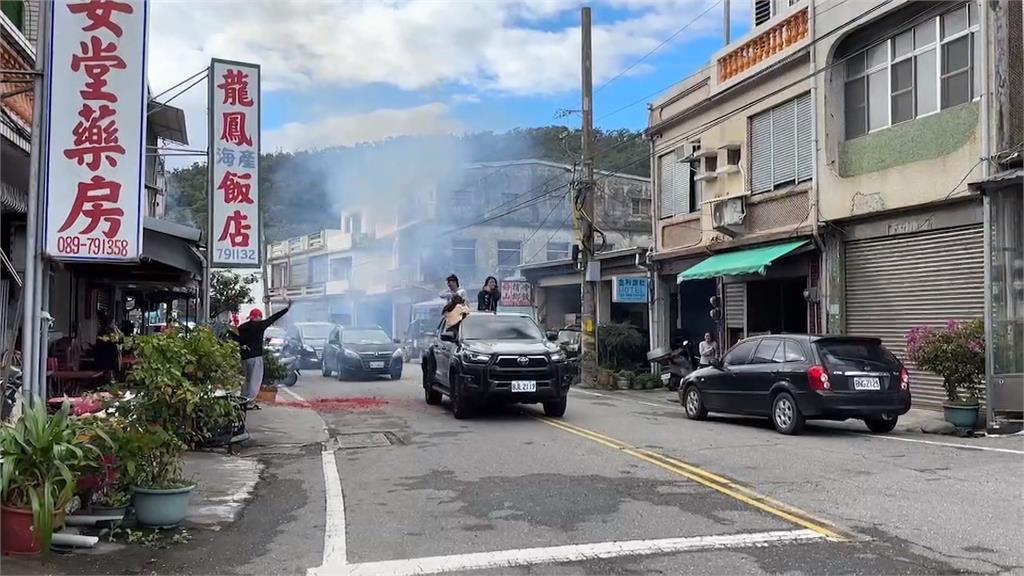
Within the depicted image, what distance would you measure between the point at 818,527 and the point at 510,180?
37213 millimetres

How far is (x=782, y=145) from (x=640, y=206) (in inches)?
1078

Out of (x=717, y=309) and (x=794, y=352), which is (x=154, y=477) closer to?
(x=794, y=352)

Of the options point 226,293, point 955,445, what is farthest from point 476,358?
point 226,293

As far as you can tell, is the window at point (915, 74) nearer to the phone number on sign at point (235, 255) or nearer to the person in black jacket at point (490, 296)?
the person in black jacket at point (490, 296)

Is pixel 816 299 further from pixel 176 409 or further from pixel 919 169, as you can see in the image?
pixel 176 409

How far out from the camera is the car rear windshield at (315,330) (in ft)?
93.4

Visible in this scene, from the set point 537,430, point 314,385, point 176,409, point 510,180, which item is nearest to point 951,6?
point 537,430

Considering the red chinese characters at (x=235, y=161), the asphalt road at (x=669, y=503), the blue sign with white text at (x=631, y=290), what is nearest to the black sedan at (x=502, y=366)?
the asphalt road at (x=669, y=503)

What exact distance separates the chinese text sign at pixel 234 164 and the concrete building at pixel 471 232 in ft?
90.0

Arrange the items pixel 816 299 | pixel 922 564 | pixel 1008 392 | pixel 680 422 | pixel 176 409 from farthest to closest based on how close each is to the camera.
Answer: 1. pixel 816 299
2. pixel 680 422
3. pixel 1008 392
4. pixel 176 409
5. pixel 922 564

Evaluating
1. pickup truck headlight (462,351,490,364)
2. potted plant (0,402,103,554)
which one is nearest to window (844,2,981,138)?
pickup truck headlight (462,351,490,364)

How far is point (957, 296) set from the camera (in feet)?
46.1

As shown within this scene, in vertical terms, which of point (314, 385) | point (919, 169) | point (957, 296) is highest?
point (919, 169)

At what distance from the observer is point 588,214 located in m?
22.3
